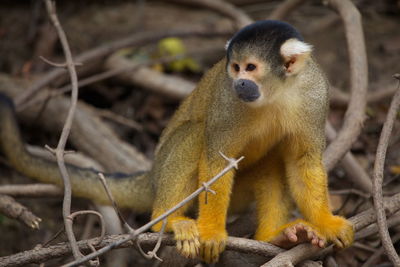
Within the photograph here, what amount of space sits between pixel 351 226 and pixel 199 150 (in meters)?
1.09

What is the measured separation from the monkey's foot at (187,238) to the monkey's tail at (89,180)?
29.1 inches

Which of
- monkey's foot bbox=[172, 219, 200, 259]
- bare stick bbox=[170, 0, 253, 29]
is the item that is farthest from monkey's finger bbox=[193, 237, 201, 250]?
bare stick bbox=[170, 0, 253, 29]

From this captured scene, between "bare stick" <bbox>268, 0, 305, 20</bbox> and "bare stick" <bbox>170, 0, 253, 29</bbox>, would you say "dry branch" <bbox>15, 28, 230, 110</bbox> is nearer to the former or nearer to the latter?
"bare stick" <bbox>170, 0, 253, 29</bbox>

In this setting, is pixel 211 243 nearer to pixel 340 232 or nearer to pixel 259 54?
pixel 340 232

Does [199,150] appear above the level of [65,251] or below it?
above

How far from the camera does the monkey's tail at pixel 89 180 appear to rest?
4.37m

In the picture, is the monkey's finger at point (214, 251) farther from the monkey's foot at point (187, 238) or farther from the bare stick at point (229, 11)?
the bare stick at point (229, 11)

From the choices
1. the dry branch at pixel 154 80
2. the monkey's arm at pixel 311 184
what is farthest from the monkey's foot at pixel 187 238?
the dry branch at pixel 154 80

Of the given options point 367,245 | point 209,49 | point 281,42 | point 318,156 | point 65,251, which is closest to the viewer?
point 65,251

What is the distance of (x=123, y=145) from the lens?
563 cm

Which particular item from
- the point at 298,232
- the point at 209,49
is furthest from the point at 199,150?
the point at 209,49

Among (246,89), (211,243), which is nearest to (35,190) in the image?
(211,243)

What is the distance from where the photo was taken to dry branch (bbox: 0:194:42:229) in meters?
4.02

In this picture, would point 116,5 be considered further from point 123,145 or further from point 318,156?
point 318,156
